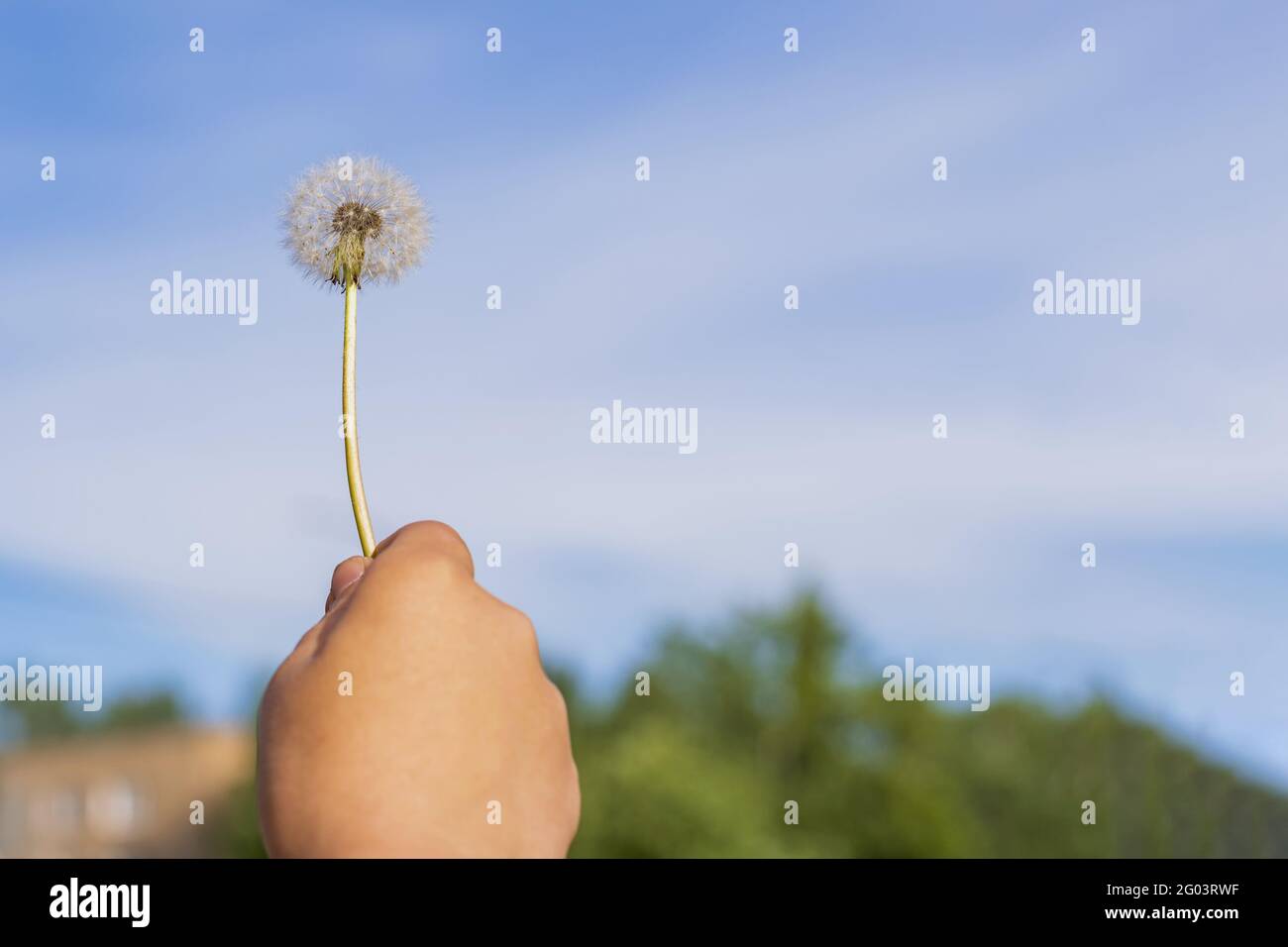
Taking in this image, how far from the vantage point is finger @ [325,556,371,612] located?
346cm

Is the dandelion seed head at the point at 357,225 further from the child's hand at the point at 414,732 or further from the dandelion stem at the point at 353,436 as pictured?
the child's hand at the point at 414,732

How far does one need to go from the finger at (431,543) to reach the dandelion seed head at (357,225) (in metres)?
0.71

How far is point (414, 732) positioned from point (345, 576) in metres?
0.59

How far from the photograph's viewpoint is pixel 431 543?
3.23 m

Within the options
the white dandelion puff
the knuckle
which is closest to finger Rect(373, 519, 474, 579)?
the knuckle

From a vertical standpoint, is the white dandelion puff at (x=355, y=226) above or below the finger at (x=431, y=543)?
above

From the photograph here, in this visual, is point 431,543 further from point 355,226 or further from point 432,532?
point 355,226

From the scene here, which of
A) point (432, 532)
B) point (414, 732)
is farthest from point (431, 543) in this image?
point (414, 732)

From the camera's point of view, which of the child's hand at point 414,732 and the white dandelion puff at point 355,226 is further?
the white dandelion puff at point 355,226

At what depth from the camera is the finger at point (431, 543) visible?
3199mm

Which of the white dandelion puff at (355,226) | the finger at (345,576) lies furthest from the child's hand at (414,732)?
the white dandelion puff at (355,226)

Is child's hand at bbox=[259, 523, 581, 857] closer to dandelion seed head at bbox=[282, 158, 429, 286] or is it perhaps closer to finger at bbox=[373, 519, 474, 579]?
finger at bbox=[373, 519, 474, 579]
